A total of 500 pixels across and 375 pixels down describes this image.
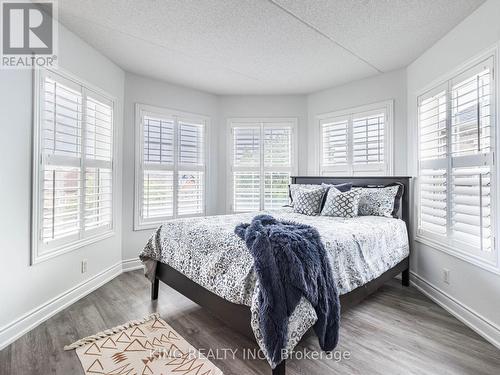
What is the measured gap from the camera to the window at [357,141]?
3516mm

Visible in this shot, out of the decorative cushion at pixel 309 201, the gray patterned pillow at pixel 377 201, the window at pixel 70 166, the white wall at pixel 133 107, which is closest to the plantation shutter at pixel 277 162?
the decorative cushion at pixel 309 201

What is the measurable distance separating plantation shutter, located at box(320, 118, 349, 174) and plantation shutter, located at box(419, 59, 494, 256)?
42.6 inches

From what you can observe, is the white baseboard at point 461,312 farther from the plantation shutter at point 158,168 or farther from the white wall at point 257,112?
the plantation shutter at point 158,168

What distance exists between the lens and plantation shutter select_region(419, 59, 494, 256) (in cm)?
209

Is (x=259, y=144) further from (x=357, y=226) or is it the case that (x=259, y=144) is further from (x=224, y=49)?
(x=357, y=226)

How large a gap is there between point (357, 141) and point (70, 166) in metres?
3.57

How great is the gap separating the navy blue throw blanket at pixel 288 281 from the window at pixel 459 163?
1.45 m

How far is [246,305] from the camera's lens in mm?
1630

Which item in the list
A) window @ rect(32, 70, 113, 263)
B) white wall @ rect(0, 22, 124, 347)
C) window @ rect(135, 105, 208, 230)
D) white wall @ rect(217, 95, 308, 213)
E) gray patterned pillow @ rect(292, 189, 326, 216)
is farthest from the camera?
white wall @ rect(217, 95, 308, 213)

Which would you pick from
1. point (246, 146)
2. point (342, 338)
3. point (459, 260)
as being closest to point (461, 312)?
point (459, 260)

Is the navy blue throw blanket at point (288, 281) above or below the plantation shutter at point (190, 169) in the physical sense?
below

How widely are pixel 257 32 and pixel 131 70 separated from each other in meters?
1.87

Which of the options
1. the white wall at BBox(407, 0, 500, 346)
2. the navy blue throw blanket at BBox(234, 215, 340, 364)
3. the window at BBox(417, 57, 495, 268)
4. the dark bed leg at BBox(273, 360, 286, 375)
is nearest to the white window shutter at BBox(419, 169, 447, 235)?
the window at BBox(417, 57, 495, 268)

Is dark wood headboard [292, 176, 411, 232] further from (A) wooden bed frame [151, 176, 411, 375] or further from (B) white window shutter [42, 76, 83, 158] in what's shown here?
(B) white window shutter [42, 76, 83, 158]
